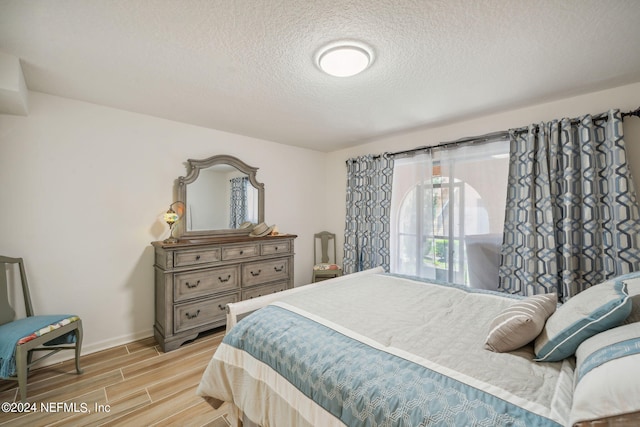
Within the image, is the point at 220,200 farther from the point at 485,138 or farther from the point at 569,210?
the point at 569,210

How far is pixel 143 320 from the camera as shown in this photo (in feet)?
9.26

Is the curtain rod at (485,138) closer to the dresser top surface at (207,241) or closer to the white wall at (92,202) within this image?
the dresser top surface at (207,241)

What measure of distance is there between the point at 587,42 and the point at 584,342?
180cm

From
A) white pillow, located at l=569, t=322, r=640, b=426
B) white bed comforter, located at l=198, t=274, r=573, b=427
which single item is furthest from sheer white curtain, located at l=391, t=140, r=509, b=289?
white pillow, located at l=569, t=322, r=640, b=426

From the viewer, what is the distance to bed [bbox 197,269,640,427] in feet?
2.59

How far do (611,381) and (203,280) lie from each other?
2.92m

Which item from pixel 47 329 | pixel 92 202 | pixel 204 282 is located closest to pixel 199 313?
pixel 204 282

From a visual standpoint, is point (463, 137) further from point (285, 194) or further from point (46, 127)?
point (46, 127)

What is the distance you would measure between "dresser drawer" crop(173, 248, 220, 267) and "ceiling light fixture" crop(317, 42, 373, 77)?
2.13 meters

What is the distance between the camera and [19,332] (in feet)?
5.92

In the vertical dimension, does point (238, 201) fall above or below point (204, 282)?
above

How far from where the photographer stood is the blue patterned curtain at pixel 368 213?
12.1 ft

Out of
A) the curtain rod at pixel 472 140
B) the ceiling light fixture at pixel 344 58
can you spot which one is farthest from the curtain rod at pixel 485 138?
the ceiling light fixture at pixel 344 58

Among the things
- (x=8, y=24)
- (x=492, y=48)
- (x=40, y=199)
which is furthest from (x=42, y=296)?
(x=492, y=48)
